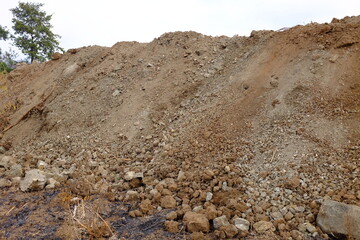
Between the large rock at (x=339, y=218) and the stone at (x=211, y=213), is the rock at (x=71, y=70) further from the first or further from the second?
the large rock at (x=339, y=218)

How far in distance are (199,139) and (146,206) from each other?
4.42ft

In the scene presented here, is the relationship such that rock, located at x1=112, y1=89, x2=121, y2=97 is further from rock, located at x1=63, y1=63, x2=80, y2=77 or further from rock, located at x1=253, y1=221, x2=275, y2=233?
rock, located at x1=253, y1=221, x2=275, y2=233

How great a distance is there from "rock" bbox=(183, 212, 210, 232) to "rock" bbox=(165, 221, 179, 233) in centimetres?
11

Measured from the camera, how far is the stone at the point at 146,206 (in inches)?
140

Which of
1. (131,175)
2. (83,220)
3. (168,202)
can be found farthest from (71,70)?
(168,202)

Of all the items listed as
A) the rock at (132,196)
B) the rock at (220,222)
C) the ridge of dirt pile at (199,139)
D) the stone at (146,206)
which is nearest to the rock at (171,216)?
the ridge of dirt pile at (199,139)

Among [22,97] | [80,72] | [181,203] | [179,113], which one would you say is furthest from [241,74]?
[22,97]

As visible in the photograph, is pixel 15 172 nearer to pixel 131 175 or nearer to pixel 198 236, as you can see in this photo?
pixel 131 175

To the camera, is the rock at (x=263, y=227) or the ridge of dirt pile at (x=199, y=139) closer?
the rock at (x=263, y=227)

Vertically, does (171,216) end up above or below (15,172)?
below

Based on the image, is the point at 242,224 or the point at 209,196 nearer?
the point at 242,224

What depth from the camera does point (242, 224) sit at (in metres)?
3.00

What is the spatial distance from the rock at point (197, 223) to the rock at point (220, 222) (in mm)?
82

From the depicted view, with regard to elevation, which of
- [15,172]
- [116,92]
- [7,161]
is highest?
[116,92]
